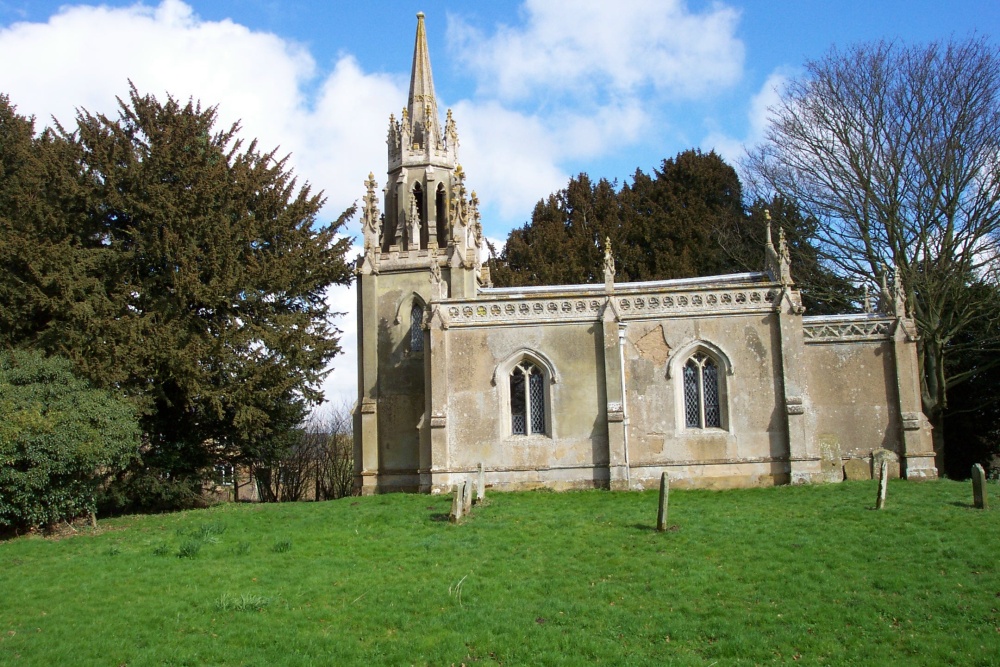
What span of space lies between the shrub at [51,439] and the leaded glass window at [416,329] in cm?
897

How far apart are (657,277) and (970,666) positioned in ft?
99.9

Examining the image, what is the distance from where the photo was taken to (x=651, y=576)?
14.4m

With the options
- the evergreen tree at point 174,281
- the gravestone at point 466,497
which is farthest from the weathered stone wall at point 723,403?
the evergreen tree at point 174,281

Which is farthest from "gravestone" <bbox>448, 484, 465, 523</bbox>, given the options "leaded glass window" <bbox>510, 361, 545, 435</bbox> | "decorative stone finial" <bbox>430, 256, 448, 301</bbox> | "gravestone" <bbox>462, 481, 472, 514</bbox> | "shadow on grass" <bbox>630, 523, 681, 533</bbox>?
"decorative stone finial" <bbox>430, 256, 448, 301</bbox>

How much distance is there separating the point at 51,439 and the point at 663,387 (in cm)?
1579

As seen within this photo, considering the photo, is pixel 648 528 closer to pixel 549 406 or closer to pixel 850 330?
pixel 549 406

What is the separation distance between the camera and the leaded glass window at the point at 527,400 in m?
24.9

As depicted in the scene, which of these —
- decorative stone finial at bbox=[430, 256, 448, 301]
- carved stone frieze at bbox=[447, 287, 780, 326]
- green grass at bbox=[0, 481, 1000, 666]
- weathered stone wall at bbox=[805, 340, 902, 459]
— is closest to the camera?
green grass at bbox=[0, 481, 1000, 666]

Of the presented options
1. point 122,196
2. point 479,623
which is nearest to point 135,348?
point 122,196

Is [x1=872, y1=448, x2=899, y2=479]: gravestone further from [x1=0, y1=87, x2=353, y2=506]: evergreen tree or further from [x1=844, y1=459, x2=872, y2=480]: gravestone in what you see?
[x1=0, y1=87, x2=353, y2=506]: evergreen tree

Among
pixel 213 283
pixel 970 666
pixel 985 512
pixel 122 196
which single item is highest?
pixel 122 196

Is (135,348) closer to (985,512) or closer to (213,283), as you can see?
(213,283)

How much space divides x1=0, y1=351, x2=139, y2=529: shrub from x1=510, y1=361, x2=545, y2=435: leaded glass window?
34.0 feet

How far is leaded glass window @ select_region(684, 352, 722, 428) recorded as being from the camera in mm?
24375
